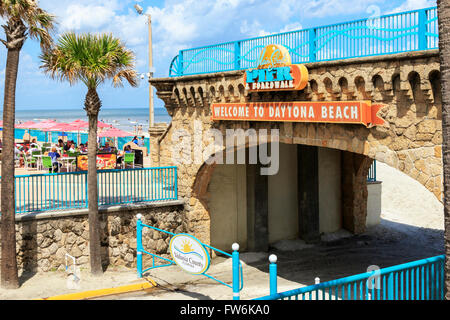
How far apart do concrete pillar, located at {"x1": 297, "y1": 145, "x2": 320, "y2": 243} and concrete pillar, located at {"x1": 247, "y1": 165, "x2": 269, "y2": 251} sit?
167cm

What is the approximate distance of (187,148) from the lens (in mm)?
16406

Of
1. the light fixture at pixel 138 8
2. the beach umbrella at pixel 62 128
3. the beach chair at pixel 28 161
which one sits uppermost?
the light fixture at pixel 138 8

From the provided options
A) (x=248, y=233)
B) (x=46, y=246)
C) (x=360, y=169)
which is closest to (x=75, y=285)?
(x=46, y=246)

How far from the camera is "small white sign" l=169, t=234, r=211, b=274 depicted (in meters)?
11.4

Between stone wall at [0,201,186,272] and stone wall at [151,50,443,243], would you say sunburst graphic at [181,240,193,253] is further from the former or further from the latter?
stone wall at [0,201,186,272]

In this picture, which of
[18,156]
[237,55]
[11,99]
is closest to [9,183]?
[11,99]

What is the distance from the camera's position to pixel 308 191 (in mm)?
→ 19016

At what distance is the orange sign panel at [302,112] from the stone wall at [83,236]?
365cm

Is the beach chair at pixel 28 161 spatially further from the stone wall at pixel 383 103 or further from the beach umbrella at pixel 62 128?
the stone wall at pixel 383 103

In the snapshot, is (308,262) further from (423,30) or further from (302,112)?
(423,30)

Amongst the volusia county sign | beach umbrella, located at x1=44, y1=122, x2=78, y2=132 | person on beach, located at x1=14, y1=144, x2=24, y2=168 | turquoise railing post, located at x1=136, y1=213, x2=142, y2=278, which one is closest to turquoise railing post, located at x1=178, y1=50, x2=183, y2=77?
the volusia county sign

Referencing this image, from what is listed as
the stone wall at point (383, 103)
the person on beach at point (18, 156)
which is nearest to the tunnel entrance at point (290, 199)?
the stone wall at point (383, 103)

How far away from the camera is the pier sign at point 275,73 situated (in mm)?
11500

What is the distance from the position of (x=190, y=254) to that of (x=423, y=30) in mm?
6468
